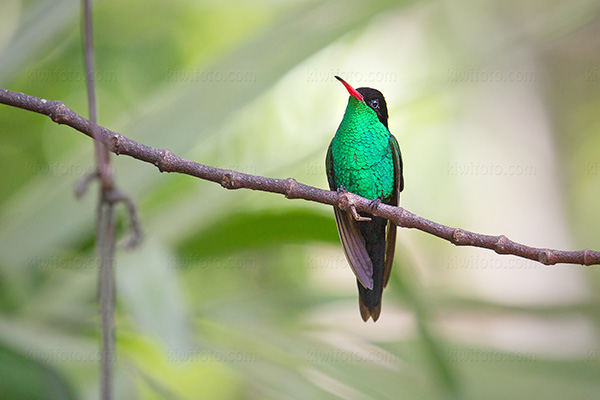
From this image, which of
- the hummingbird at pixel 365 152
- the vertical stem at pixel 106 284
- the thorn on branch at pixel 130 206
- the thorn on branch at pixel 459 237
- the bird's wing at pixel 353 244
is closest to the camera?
the vertical stem at pixel 106 284

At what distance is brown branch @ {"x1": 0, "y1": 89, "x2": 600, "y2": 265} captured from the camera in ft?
3.23

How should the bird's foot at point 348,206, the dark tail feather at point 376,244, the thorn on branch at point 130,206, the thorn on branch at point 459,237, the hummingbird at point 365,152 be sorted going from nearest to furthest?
the thorn on branch at point 130,206 → the thorn on branch at point 459,237 → the bird's foot at point 348,206 → the dark tail feather at point 376,244 → the hummingbird at point 365,152

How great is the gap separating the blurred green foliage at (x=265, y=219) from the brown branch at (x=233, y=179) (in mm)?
584

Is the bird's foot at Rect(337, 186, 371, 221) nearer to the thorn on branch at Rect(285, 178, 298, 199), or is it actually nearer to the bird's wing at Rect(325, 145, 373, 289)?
the thorn on branch at Rect(285, 178, 298, 199)

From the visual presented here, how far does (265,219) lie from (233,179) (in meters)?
0.94

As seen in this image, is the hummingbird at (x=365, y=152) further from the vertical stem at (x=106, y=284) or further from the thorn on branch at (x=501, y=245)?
the vertical stem at (x=106, y=284)

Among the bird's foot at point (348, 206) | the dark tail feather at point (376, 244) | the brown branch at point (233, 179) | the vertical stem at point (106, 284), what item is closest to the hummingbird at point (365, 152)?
the dark tail feather at point (376, 244)

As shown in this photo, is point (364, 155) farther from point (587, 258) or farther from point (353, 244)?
point (587, 258)

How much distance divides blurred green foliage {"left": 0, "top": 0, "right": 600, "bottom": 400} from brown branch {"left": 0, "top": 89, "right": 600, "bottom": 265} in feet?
1.92

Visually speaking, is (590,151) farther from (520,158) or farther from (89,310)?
(89,310)

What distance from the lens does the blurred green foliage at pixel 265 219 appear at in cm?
188

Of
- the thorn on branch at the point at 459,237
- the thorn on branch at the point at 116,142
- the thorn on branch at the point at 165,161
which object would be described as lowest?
the thorn on branch at the point at 459,237

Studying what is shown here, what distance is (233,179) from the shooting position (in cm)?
104

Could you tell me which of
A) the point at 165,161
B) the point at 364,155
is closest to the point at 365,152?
the point at 364,155
